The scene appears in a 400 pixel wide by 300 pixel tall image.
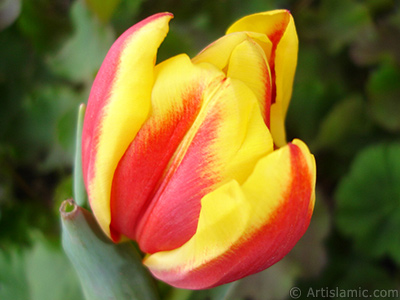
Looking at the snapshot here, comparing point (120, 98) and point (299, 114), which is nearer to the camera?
point (120, 98)

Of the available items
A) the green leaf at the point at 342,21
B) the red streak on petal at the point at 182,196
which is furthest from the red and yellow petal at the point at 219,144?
the green leaf at the point at 342,21

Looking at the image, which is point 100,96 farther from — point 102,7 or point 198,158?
point 102,7

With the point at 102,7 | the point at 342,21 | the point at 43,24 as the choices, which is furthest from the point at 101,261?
the point at 342,21

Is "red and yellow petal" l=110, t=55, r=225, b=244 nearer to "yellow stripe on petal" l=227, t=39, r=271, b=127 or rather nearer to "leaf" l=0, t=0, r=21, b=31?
"yellow stripe on petal" l=227, t=39, r=271, b=127

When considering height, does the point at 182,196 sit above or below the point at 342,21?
above

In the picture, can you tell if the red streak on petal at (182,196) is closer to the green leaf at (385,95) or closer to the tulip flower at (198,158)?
the tulip flower at (198,158)

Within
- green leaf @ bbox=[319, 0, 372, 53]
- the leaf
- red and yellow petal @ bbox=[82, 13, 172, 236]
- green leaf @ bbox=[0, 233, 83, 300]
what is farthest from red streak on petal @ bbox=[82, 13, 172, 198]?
green leaf @ bbox=[319, 0, 372, 53]
